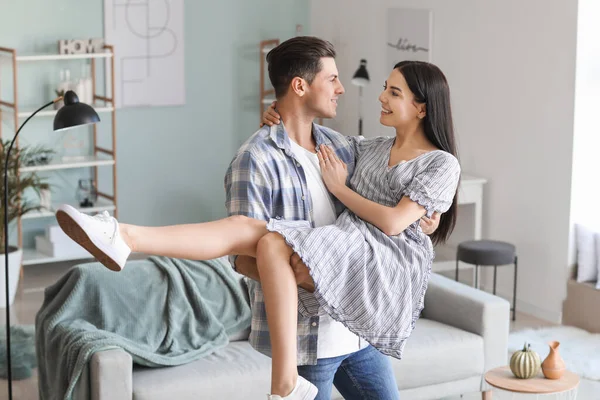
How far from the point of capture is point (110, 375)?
11.2 feet

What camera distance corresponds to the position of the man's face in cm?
227

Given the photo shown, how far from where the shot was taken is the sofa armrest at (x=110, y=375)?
3393mm

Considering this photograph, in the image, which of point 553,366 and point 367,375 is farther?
point 553,366

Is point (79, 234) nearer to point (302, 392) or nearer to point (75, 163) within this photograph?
point (302, 392)

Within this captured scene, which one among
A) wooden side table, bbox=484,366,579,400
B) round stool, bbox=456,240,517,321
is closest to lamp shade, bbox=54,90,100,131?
wooden side table, bbox=484,366,579,400

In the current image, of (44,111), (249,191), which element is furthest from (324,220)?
(44,111)

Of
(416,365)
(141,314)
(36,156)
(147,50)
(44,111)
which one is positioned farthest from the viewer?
(147,50)

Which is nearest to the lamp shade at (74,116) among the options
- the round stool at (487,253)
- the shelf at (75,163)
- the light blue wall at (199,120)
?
the round stool at (487,253)

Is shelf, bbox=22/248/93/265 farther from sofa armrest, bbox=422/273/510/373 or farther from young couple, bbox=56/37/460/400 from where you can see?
young couple, bbox=56/37/460/400

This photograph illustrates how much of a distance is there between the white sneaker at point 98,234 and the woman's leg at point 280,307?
0.32 metres

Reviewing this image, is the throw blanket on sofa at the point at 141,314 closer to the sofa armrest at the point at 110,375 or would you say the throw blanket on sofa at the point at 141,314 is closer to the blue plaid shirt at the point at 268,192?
the sofa armrest at the point at 110,375

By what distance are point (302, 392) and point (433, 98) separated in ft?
2.63

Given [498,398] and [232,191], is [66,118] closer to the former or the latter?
[232,191]

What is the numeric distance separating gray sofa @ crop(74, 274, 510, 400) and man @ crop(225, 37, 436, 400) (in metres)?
1.29
